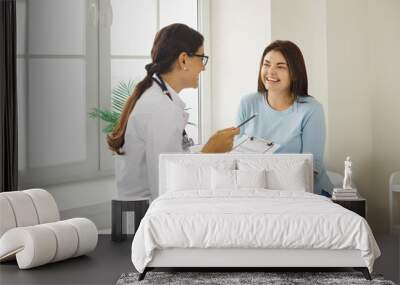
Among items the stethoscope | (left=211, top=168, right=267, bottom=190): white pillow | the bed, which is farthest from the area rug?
the stethoscope

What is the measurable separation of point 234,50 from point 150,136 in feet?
4.12

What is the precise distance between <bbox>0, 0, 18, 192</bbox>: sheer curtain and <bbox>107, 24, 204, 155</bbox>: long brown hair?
3.64 ft

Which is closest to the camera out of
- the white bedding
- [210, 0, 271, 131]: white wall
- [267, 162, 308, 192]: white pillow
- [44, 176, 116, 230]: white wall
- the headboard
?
the white bedding

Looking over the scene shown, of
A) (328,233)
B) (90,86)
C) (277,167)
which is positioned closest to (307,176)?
(277,167)

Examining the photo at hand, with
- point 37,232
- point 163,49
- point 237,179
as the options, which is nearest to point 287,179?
point 237,179

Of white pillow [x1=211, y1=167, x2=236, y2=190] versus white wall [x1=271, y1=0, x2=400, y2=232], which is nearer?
white pillow [x1=211, y1=167, x2=236, y2=190]

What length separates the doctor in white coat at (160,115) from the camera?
7770mm

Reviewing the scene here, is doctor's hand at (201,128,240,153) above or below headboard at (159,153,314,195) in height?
above

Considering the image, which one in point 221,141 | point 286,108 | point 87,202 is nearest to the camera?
point 286,108

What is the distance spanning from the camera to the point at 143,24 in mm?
7891

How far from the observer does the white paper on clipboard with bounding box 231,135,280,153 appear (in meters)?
7.76

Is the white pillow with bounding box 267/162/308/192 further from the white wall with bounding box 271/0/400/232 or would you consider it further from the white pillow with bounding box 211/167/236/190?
the white wall with bounding box 271/0/400/232

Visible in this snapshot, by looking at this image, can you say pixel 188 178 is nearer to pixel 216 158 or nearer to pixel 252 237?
pixel 216 158

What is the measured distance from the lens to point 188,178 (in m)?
7.22
